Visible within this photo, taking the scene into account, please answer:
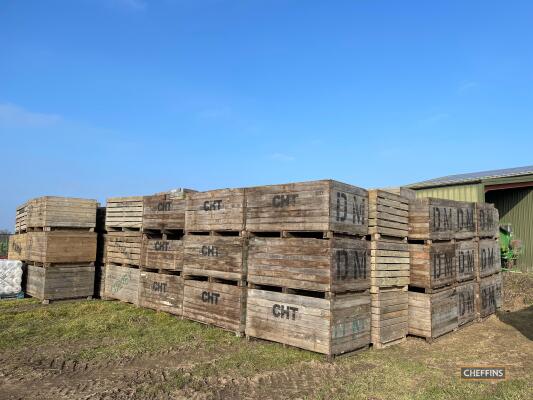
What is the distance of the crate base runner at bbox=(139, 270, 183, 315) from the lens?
30.8 feet

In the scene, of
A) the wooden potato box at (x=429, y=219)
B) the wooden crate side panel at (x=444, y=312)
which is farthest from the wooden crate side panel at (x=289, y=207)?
the wooden crate side panel at (x=444, y=312)

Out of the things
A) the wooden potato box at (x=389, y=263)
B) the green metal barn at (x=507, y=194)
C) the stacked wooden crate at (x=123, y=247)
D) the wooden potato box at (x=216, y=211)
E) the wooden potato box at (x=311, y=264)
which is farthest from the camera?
the green metal barn at (x=507, y=194)

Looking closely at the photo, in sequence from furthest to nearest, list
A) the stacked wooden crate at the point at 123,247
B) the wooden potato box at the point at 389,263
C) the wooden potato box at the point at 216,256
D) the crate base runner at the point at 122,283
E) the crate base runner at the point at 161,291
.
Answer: the stacked wooden crate at the point at 123,247 < the crate base runner at the point at 122,283 < the crate base runner at the point at 161,291 < the wooden potato box at the point at 216,256 < the wooden potato box at the point at 389,263

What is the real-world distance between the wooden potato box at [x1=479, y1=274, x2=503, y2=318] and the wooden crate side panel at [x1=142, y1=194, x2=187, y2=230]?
24.4ft

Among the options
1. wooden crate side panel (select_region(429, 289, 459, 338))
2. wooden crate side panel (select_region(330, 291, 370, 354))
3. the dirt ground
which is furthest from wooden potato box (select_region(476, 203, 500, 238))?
wooden crate side panel (select_region(330, 291, 370, 354))

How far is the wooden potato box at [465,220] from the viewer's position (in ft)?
29.5

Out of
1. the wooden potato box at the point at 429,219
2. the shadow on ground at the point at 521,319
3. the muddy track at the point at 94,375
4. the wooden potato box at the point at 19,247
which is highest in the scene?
the wooden potato box at the point at 429,219

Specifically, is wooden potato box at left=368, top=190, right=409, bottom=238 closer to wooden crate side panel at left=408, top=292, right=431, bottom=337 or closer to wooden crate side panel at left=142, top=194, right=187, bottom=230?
wooden crate side panel at left=408, top=292, right=431, bottom=337

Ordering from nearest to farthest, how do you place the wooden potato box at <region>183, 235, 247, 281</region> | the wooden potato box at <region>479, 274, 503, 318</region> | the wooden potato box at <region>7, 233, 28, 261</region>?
the wooden potato box at <region>183, 235, 247, 281</region>, the wooden potato box at <region>479, 274, 503, 318</region>, the wooden potato box at <region>7, 233, 28, 261</region>

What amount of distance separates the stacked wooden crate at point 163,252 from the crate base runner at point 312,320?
2757mm

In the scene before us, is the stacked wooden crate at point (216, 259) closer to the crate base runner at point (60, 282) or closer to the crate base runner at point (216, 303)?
the crate base runner at point (216, 303)

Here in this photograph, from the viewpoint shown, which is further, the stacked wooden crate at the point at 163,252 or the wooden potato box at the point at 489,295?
the wooden potato box at the point at 489,295

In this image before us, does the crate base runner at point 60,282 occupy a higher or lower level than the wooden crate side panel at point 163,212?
lower

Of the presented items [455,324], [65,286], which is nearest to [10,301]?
[65,286]
